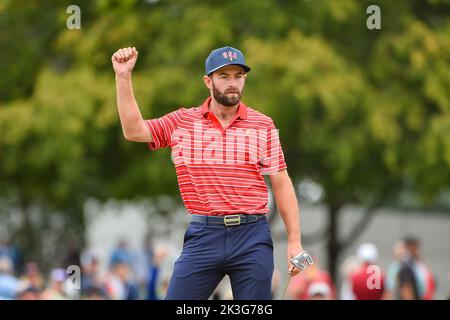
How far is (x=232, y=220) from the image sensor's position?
684 centimetres

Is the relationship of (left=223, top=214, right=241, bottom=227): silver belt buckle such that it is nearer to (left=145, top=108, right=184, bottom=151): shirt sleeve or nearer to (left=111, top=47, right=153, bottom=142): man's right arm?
(left=145, top=108, right=184, bottom=151): shirt sleeve

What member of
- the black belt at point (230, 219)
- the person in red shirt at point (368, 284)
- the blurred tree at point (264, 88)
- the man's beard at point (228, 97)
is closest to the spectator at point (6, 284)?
the blurred tree at point (264, 88)

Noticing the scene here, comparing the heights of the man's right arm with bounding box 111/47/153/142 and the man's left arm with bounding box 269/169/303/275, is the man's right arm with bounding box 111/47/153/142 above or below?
above

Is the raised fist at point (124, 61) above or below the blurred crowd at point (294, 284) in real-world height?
above

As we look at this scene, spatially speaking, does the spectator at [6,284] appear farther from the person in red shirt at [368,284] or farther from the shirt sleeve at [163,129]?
the shirt sleeve at [163,129]

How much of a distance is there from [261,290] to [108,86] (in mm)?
12769

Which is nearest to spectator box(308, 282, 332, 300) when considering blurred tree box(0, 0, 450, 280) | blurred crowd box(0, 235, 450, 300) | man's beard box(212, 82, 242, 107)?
blurred crowd box(0, 235, 450, 300)

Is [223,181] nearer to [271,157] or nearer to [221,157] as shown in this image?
[221,157]

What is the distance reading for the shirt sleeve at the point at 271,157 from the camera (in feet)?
22.8

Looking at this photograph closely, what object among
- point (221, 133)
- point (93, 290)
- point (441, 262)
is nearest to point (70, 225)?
point (93, 290)

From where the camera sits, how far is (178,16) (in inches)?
786

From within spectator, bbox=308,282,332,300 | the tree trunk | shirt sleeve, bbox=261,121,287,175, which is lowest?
Answer: the tree trunk

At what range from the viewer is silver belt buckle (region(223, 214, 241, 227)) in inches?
269
